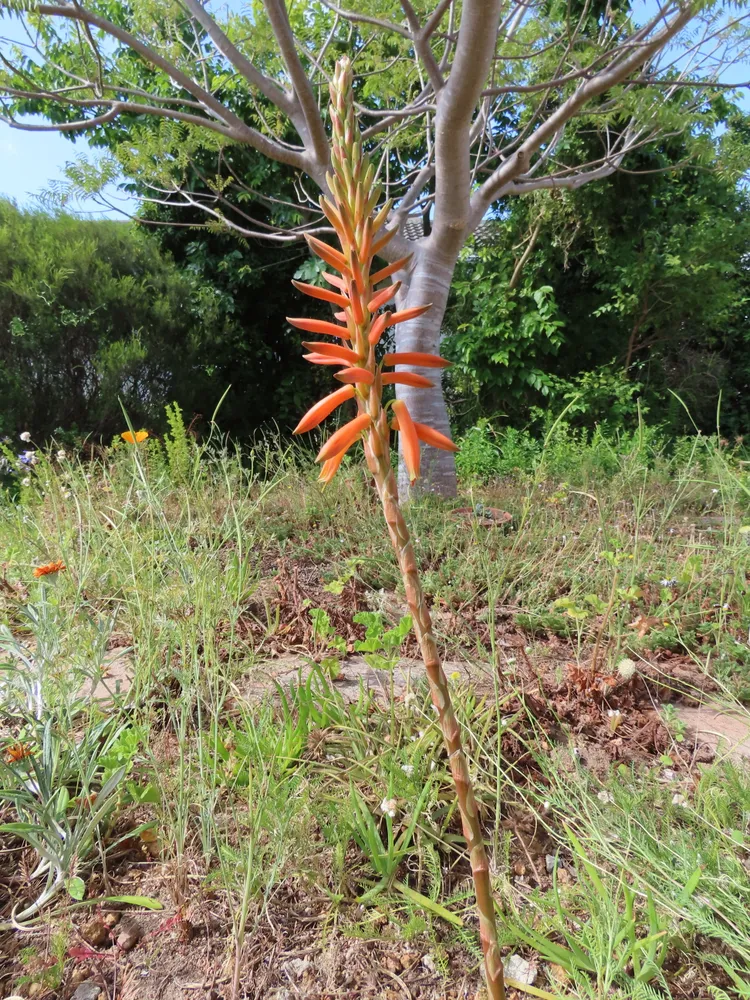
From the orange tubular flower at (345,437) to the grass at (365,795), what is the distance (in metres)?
0.90

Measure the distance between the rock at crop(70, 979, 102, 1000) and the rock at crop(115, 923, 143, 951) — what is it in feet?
0.23

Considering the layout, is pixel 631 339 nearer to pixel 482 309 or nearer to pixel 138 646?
pixel 482 309

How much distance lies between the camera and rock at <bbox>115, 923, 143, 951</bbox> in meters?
1.14

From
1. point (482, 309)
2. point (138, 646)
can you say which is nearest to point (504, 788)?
point (138, 646)

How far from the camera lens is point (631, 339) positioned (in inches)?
292

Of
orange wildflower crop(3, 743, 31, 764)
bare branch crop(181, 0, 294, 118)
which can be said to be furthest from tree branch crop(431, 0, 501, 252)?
orange wildflower crop(3, 743, 31, 764)

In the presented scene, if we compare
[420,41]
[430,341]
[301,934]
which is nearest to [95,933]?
[301,934]

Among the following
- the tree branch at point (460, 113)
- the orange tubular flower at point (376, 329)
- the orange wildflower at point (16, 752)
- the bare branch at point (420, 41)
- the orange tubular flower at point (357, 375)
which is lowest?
the orange wildflower at point (16, 752)

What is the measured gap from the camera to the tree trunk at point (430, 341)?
3746mm

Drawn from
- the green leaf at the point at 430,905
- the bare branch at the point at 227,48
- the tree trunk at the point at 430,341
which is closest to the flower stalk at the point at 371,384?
the green leaf at the point at 430,905

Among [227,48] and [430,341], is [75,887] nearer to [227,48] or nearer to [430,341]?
[430,341]

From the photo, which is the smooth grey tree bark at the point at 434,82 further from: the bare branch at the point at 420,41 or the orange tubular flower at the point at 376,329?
the orange tubular flower at the point at 376,329

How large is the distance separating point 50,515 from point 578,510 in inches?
129

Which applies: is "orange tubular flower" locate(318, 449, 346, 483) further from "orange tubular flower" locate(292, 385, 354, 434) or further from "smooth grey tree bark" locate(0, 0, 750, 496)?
"smooth grey tree bark" locate(0, 0, 750, 496)
